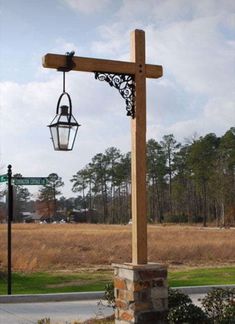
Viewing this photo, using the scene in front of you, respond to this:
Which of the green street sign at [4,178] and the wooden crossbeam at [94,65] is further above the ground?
the wooden crossbeam at [94,65]

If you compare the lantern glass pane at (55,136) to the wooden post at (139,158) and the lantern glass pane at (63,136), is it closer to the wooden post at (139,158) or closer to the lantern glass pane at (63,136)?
the lantern glass pane at (63,136)

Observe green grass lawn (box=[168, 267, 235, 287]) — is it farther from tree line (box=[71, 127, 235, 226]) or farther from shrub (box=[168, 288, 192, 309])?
tree line (box=[71, 127, 235, 226])

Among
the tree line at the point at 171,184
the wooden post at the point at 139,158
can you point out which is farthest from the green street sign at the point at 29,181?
the tree line at the point at 171,184

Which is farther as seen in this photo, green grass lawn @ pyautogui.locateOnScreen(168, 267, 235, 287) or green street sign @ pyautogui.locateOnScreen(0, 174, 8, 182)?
green grass lawn @ pyautogui.locateOnScreen(168, 267, 235, 287)

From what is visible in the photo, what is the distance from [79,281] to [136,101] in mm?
9021

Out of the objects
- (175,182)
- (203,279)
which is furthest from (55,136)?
(175,182)

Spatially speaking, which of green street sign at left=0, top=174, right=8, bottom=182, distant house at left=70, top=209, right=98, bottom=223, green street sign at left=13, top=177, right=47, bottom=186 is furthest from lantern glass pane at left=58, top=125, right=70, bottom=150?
distant house at left=70, top=209, right=98, bottom=223

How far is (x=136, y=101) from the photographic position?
21.6ft

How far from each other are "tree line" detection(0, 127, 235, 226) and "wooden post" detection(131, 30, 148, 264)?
198ft

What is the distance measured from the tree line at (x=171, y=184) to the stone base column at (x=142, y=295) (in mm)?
60464

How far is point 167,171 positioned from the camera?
84.7 m

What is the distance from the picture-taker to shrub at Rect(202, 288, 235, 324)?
6.43 meters

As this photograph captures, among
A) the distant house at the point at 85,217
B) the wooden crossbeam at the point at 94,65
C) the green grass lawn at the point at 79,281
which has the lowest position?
the green grass lawn at the point at 79,281

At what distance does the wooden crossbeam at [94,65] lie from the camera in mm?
6156
